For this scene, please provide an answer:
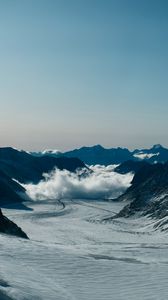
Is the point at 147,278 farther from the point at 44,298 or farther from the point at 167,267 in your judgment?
the point at 44,298

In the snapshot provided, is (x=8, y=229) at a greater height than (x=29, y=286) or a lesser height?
lesser

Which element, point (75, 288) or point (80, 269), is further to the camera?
point (80, 269)

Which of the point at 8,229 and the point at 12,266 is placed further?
the point at 8,229

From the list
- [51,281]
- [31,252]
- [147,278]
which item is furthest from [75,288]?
[31,252]

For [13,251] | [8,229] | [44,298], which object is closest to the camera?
[44,298]

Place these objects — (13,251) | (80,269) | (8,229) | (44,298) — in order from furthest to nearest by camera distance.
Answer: (8,229)
(13,251)
(80,269)
(44,298)

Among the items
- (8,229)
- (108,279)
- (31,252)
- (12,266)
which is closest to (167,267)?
(108,279)

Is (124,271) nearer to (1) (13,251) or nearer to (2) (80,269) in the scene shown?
(2) (80,269)

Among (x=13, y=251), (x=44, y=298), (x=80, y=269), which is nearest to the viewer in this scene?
(x=44, y=298)
